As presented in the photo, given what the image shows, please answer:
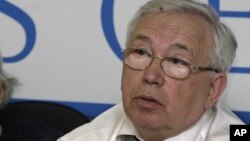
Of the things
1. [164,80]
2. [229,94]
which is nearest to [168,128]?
[164,80]

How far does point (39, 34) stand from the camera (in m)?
2.00

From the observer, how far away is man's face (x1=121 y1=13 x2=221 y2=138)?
128cm

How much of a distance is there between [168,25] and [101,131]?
1.34 feet

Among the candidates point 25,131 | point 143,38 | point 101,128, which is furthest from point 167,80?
point 25,131

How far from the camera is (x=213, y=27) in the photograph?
1340mm

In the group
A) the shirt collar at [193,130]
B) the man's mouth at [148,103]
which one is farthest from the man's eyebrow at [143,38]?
the shirt collar at [193,130]

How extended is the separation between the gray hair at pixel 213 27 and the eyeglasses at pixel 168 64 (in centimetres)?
4

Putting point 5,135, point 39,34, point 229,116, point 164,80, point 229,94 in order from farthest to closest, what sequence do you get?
point 39,34, point 229,94, point 5,135, point 229,116, point 164,80

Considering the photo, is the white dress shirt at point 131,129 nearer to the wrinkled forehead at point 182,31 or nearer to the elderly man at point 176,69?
the elderly man at point 176,69

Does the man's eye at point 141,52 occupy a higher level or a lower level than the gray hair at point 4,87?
higher

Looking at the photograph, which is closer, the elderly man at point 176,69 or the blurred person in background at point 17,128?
the elderly man at point 176,69

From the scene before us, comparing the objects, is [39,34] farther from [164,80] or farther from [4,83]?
[164,80]

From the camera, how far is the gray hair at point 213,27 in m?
1.33

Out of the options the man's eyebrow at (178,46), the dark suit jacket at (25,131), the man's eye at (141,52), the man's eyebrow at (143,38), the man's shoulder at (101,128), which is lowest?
the dark suit jacket at (25,131)
